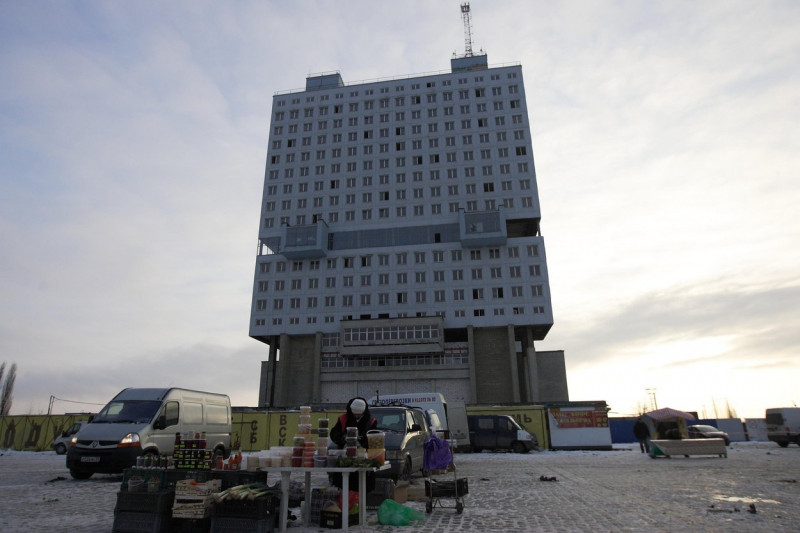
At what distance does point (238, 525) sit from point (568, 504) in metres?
5.92

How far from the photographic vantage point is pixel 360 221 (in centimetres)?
6956

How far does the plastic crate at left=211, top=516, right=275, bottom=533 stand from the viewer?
5.87 m

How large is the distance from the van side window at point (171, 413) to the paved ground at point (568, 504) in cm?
190

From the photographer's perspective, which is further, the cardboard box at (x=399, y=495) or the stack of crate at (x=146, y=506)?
the cardboard box at (x=399, y=495)

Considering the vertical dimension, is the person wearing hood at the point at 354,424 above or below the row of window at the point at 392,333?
below

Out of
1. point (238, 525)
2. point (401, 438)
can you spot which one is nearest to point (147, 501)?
point (238, 525)

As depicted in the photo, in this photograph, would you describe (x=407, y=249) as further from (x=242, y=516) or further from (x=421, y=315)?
(x=242, y=516)

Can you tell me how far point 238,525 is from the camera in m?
5.91

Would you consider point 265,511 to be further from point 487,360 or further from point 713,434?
point 487,360

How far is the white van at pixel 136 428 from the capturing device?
1208cm

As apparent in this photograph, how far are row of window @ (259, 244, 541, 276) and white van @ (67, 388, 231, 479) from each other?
50.6 m

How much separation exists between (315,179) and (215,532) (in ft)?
229

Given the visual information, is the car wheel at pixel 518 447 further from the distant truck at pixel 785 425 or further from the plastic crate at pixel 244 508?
the plastic crate at pixel 244 508

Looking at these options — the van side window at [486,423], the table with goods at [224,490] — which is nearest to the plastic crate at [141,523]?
the table with goods at [224,490]
